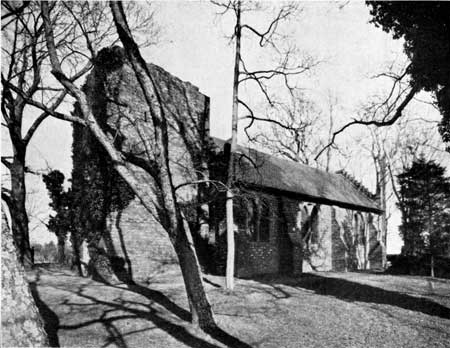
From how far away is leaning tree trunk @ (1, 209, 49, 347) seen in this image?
3.17 meters

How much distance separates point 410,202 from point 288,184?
26.7ft

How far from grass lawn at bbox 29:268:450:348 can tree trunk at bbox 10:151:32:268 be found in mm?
2068

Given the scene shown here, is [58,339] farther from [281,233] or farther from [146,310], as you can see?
[281,233]

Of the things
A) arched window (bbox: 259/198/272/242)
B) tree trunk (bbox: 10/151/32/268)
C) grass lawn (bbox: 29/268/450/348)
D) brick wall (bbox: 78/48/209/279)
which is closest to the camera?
grass lawn (bbox: 29/268/450/348)

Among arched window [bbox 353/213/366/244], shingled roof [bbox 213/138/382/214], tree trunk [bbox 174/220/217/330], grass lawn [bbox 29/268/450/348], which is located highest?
shingled roof [bbox 213/138/382/214]

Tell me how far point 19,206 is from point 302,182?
16613mm

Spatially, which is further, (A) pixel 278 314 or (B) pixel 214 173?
(B) pixel 214 173

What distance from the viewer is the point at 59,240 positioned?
72.4ft

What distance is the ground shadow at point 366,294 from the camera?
10.0 metres

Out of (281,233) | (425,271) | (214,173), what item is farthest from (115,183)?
(425,271)

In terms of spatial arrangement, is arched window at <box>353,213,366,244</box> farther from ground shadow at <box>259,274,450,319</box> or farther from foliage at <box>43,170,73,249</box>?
foliage at <box>43,170,73,249</box>

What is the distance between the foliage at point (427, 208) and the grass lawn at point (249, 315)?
9.96 meters

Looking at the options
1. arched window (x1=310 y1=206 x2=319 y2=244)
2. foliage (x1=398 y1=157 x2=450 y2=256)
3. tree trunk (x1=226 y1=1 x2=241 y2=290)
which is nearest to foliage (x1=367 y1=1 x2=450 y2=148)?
tree trunk (x1=226 y1=1 x2=241 y2=290)

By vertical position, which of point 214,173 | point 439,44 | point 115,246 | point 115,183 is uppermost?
point 439,44
